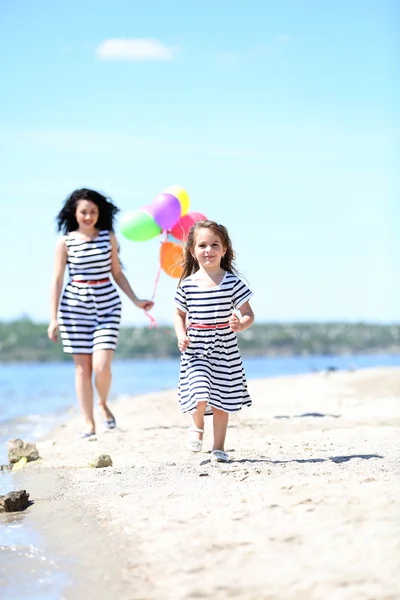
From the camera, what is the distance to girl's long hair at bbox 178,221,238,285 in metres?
5.36

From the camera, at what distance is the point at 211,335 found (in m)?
5.24

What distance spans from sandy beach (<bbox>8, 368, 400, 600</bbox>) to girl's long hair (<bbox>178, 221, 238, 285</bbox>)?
1229 mm

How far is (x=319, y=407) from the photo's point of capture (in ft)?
30.8

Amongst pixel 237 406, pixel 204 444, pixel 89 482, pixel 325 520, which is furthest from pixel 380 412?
pixel 325 520

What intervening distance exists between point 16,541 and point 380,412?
522 cm

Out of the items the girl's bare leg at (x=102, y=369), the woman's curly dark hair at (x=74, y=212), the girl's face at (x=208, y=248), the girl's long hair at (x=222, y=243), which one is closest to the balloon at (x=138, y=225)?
the woman's curly dark hair at (x=74, y=212)

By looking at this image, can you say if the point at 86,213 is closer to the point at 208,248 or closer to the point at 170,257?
the point at 170,257

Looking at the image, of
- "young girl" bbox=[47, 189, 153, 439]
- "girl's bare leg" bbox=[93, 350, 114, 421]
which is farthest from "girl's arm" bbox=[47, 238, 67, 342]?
"girl's bare leg" bbox=[93, 350, 114, 421]

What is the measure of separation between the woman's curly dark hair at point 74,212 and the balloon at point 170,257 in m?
0.76

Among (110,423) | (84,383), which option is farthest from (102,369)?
(110,423)

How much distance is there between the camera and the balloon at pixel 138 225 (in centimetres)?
782

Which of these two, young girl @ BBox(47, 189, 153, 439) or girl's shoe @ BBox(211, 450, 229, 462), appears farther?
young girl @ BBox(47, 189, 153, 439)

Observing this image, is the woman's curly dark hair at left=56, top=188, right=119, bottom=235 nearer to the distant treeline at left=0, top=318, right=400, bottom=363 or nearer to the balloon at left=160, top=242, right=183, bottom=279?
the balloon at left=160, top=242, right=183, bottom=279

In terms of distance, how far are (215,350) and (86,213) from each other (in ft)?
7.75
